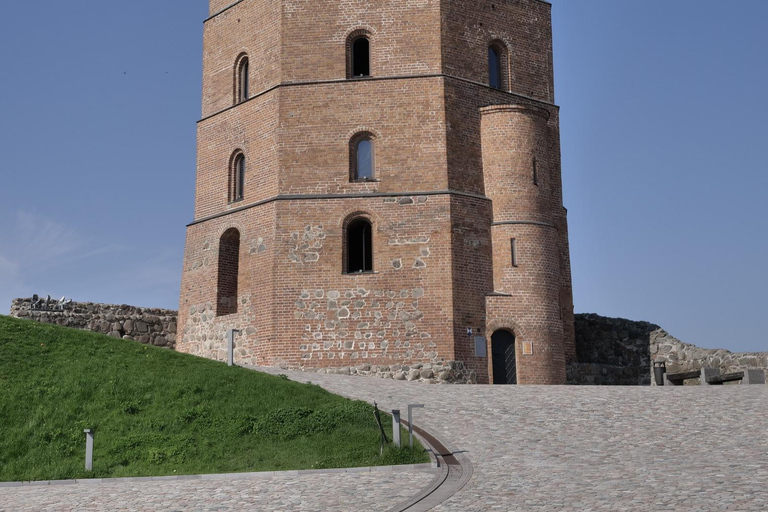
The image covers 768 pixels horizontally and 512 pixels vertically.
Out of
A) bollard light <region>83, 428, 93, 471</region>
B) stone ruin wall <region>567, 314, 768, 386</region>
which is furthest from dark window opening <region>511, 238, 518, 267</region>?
bollard light <region>83, 428, 93, 471</region>

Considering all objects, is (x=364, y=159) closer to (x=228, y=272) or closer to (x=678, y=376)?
(x=228, y=272)

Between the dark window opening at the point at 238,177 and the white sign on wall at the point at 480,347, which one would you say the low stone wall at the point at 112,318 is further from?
the white sign on wall at the point at 480,347

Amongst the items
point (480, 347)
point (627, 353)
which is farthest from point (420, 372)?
point (627, 353)

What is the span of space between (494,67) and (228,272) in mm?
9711

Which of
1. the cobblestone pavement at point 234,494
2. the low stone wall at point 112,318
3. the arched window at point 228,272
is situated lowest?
the cobblestone pavement at point 234,494

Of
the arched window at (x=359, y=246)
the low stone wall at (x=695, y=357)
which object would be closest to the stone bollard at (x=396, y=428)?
the arched window at (x=359, y=246)

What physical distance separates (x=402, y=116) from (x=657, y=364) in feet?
32.7

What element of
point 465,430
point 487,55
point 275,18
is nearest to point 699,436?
point 465,430

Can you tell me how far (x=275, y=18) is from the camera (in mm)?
27344

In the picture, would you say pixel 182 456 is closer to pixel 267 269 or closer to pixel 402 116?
pixel 267 269

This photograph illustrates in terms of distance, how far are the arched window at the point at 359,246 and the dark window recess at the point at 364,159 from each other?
52.7 inches

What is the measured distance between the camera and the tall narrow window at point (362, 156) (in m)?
26.4

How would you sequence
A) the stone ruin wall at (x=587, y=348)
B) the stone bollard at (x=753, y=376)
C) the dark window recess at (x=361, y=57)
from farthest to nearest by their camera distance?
the dark window recess at (x=361, y=57), the stone ruin wall at (x=587, y=348), the stone bollard at (x=753, y=376)

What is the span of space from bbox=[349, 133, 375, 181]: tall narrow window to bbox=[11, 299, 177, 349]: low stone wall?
7.37 m
